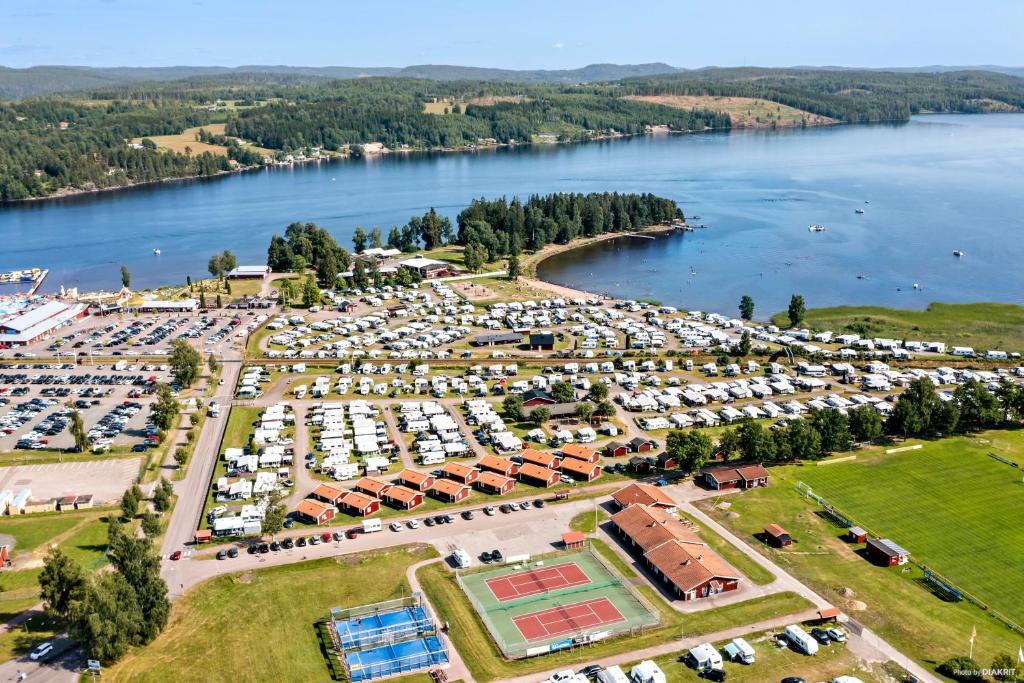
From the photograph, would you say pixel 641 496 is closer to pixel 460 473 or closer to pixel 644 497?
pixel 644 497

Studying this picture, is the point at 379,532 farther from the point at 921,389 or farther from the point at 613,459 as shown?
the point at 921,389

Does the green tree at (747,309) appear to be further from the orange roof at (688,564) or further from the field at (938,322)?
the orange roof at (688,564)

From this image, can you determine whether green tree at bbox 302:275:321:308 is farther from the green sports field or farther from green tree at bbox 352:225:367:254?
the green sports field

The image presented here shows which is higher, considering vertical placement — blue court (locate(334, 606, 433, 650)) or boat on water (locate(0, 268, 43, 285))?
boat on water (locate(0, 268, 43, 285))

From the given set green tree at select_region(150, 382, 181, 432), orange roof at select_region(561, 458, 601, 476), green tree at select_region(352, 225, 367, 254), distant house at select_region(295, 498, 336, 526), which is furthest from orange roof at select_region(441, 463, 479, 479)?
green tree at select_region(352, 225, 367, 254)

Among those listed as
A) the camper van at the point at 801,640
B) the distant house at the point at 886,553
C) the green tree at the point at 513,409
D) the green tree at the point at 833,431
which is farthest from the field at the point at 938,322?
the camper van at the point at 801,640

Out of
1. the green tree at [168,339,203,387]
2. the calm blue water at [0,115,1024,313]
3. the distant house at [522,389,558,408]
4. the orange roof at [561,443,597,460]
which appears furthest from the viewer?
the calm blue water at [0,115,1024,313]

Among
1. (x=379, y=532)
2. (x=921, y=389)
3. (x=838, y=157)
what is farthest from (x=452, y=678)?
(x=838, y=157)
